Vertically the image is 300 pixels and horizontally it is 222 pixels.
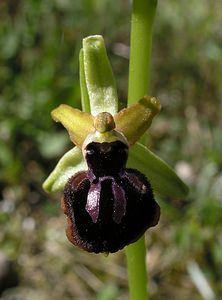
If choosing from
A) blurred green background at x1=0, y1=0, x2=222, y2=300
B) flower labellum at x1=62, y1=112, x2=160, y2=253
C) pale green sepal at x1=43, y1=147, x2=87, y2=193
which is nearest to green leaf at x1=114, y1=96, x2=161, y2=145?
flower labellum at x1=62, y1=112, x2=160, y2=253

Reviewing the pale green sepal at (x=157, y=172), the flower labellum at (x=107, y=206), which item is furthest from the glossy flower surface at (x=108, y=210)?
the pale green sepal at (x=157, y=172)

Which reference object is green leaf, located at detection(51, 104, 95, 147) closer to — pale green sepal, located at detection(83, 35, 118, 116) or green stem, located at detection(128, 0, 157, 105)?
pale green sepal, located at detection(83, 35, 118, 116)

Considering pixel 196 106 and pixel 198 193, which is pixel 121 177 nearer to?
pixel 198 193

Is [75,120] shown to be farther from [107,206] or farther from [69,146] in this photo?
[69,146]

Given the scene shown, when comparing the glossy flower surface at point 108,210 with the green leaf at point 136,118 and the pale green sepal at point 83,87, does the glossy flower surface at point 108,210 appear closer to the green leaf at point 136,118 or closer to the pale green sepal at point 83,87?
the green leaf at point 136,118

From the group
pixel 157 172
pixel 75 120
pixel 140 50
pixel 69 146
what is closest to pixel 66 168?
pixel 75 120

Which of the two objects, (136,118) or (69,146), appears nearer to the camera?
(136,118)

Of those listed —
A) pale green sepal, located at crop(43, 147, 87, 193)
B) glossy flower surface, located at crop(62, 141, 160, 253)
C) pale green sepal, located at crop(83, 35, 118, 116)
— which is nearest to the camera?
glossy flower surface, located at crop(62, 141, 160, 253)
